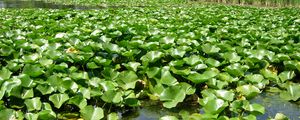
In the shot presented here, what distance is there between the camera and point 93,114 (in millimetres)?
3162

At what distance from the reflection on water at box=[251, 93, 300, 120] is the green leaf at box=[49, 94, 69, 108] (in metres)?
1.90

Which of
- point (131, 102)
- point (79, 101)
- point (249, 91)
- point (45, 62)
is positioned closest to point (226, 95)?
point (249, 91)

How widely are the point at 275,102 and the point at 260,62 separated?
0.83 metres

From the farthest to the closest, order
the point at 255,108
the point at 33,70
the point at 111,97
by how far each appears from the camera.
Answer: the point at 33,70 < the point at 111,97 < the point at 255,108

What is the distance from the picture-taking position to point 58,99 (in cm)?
335

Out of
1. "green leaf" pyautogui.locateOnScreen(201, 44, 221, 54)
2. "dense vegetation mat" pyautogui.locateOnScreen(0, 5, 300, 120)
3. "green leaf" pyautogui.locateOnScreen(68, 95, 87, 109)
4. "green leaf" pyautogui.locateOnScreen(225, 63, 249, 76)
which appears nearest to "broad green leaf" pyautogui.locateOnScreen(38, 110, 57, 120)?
"dense vegetation mat" pyautogui.locateOnScreen(0, 5, 300, 120)

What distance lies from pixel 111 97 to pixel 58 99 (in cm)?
48

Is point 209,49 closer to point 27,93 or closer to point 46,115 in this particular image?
point 27,93

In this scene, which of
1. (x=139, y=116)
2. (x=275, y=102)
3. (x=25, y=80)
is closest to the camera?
(x=25, y=80)

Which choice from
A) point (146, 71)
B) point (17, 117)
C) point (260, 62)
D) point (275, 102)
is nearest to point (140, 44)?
point (146, 71)

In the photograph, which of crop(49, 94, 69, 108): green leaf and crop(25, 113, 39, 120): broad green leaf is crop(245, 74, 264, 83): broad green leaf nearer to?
crop(49, 94, 69, 108): green leaf

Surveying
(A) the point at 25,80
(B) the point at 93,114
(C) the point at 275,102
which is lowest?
(C) the point at 275,102

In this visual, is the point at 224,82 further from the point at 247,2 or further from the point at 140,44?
the point at 247,2

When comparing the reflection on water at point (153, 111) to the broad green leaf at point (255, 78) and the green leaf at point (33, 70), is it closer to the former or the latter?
the broad green leaf at point (255, 78)
